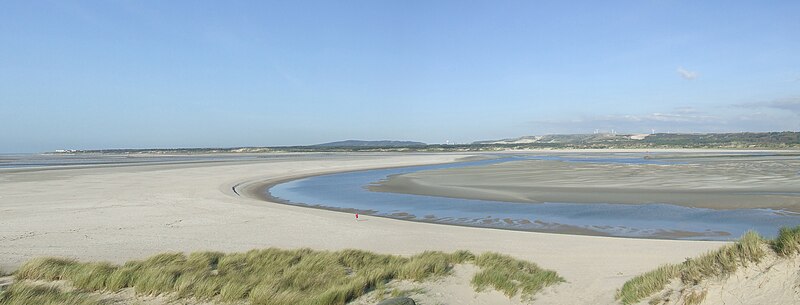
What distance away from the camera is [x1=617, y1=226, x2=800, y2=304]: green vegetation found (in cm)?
536

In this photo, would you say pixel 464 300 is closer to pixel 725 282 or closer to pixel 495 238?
pixel 725 282

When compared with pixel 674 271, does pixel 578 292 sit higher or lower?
lower

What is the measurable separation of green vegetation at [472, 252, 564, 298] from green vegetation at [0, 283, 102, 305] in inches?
194

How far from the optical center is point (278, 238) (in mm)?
11805

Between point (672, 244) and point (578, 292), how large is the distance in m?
4.86

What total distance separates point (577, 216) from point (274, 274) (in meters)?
11.0

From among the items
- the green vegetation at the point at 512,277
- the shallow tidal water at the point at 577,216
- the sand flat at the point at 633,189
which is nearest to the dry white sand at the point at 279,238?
the green vegetation at the point at 512,277

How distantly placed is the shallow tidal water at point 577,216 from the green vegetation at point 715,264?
6714mm

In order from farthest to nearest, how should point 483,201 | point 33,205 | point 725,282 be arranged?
point 483,201
point 33,205
point 725,282

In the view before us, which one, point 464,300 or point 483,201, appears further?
point 483,201

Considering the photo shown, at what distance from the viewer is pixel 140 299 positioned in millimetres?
6625

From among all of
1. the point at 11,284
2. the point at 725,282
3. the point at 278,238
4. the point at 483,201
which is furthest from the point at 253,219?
the point at 725,282

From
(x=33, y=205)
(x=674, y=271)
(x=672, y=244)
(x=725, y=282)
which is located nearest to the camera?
(x=725, y=282)

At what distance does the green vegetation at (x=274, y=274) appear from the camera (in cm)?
669
